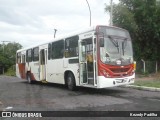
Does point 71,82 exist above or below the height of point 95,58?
below

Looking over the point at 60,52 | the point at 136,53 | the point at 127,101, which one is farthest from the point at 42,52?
the point at 136,53

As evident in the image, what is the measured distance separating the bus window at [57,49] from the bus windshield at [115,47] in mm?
3716

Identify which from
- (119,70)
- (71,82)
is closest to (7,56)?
(71,82)

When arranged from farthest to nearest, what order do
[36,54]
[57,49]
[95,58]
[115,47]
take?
[36,54], [57,49], [115,47], [95,58]

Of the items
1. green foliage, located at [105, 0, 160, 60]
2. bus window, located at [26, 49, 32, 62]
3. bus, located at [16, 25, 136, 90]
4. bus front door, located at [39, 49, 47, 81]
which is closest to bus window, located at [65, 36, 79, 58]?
bus, located at [16, 25, 136, 90]

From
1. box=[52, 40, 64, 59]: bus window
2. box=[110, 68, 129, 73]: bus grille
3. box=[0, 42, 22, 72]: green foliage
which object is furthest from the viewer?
box=[0, 42, 22, 72]: green foliage

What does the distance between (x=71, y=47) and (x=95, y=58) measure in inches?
101

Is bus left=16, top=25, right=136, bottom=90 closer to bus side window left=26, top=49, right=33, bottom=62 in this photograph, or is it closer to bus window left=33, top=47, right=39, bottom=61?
bus window left=33, top=47, right=39, bottom=61

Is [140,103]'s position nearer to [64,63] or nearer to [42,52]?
[64,63]

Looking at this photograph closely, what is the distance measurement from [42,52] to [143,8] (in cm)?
1334

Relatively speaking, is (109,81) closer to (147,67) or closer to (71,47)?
(71,47)

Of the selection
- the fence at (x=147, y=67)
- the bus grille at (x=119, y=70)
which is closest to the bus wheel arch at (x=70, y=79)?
the bus grille at (x=119, y=70)

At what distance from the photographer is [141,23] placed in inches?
1291

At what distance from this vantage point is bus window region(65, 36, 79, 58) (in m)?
17.1
